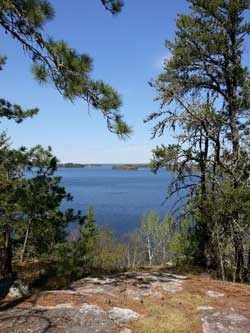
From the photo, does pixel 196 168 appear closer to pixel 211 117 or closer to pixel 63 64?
pixel 211 117

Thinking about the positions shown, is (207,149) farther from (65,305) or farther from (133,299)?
(65,305)

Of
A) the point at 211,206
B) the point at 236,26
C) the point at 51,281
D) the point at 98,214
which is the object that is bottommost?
the point at 98,214

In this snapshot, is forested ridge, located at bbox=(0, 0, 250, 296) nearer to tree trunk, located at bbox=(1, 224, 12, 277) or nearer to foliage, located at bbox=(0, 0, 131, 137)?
tree trunk, located at bbox=(1, 224, 12, 277)

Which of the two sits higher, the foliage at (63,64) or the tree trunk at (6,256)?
the foliage at (63,64)

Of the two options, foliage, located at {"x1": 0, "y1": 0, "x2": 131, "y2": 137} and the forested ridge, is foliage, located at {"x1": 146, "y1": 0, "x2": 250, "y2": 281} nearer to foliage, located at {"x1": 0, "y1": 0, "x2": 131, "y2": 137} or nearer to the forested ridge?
the forested ridge

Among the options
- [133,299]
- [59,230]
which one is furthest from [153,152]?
[133,299]

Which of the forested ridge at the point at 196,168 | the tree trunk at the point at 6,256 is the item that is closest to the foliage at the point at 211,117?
the forested ridge at the point at 196,168

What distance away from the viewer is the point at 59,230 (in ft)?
30.2

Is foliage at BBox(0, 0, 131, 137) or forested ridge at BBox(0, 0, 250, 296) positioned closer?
foliage at BBox(0, 0, 131, 137)

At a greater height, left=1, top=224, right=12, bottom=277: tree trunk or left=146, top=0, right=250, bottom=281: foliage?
left=146, top=0, right=250, bottom=281: foliage

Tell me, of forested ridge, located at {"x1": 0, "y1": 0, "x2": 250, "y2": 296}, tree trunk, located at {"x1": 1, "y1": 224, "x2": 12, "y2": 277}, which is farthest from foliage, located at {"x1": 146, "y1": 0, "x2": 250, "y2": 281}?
tree trunk, located at {"x1": 1, "y1": 224, "x2": 12, "y2": 277}

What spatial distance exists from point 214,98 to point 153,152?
2.00 metres

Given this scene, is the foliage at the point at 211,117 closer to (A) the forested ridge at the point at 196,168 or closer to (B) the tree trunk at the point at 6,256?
(A) the forested ridge at the point at 196,168

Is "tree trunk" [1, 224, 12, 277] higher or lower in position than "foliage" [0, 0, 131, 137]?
lower
